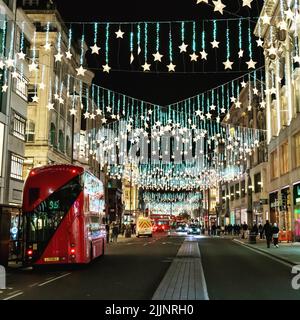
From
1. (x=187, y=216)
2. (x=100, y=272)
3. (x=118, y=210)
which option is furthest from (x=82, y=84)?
(x=187, y=216)

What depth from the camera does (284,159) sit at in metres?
46.8

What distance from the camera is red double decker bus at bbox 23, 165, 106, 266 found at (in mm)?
17609

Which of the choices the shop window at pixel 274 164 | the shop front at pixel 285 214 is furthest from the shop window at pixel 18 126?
the shop window at pixel 274 164

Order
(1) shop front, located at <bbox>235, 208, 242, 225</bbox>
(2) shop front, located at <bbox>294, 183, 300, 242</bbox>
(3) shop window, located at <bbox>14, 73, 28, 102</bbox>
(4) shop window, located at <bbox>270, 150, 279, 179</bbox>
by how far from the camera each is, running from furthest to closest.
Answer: (1) shop front, located at <bbox>235, 208, 242, 225</bbox>
(4) shop window, located at <bbox>270, 150, 279, 179</bbox>
(2) shop front, located at <bbox>294, 183, 300, 242</bbox>
(3) shop window, located at <bbox>14, 73, 28, 102</bbox>

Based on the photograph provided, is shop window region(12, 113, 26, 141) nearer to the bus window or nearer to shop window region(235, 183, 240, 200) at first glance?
the bus window

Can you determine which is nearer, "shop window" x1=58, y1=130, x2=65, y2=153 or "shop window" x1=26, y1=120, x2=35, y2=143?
"shop window" x1=26, y1=120, x2=35, y2=143

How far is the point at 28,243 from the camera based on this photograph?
1788 centimetres

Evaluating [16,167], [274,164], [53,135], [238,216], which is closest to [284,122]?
[274,164]

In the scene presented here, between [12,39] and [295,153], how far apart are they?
25818mm

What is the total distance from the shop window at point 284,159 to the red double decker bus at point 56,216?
3142 centimetres

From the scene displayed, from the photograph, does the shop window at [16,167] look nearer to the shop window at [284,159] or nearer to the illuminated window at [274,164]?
the shop window at [284,159]

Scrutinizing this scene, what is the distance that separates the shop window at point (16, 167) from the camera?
3700 centimetres

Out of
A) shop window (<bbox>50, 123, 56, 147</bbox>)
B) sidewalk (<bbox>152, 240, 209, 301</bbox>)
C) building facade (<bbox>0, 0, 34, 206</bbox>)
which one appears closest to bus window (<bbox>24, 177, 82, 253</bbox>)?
sidewalk (<bbox>152, 240, 209, 301</bbox>)
